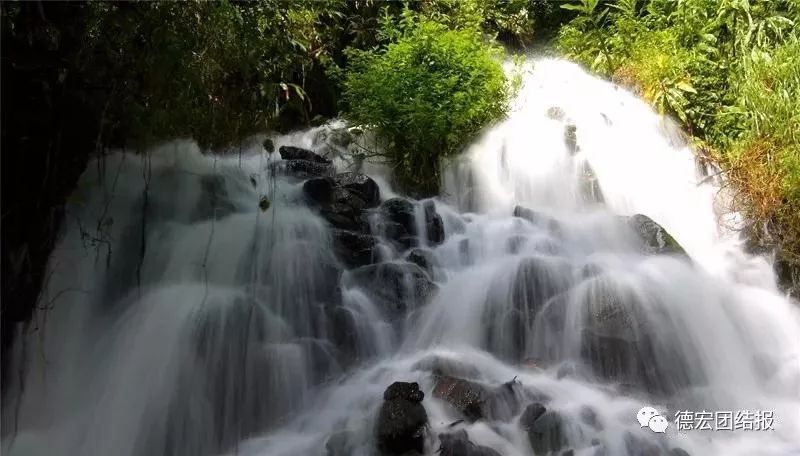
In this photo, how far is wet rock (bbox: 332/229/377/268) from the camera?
4.89 meters

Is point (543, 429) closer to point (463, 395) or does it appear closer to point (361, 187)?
point (463, 395)

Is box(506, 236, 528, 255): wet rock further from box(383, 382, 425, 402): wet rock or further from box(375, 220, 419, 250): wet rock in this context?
box(383, 382, 425, 402): wet rock

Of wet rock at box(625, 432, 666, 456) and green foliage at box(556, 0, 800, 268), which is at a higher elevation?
green foliage at box(556, 0, 800, 268)

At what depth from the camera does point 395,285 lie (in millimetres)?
4758

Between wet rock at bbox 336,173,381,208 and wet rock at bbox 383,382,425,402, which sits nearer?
wet rock at bbox 383,382,425,402

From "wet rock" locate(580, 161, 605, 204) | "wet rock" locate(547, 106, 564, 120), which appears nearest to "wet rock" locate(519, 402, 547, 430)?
"wet rock" locate(580, 161, 605, 204)

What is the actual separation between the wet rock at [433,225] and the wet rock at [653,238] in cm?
174

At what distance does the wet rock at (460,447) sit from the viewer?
3107mm

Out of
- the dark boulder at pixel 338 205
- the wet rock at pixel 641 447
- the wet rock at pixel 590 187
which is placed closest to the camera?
the wet rock at pixel 641 447

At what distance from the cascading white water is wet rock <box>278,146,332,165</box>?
122 millimetres

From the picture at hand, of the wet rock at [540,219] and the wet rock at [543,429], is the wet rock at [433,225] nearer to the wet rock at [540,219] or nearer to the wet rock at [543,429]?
the wet rock at [540,219]

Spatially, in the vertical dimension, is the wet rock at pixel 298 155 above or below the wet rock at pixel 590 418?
above

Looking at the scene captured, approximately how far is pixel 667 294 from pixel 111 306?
157 inches

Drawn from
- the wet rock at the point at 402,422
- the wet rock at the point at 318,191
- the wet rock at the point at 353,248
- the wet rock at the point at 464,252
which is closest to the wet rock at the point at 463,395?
the wet rock at the point at 402,422
